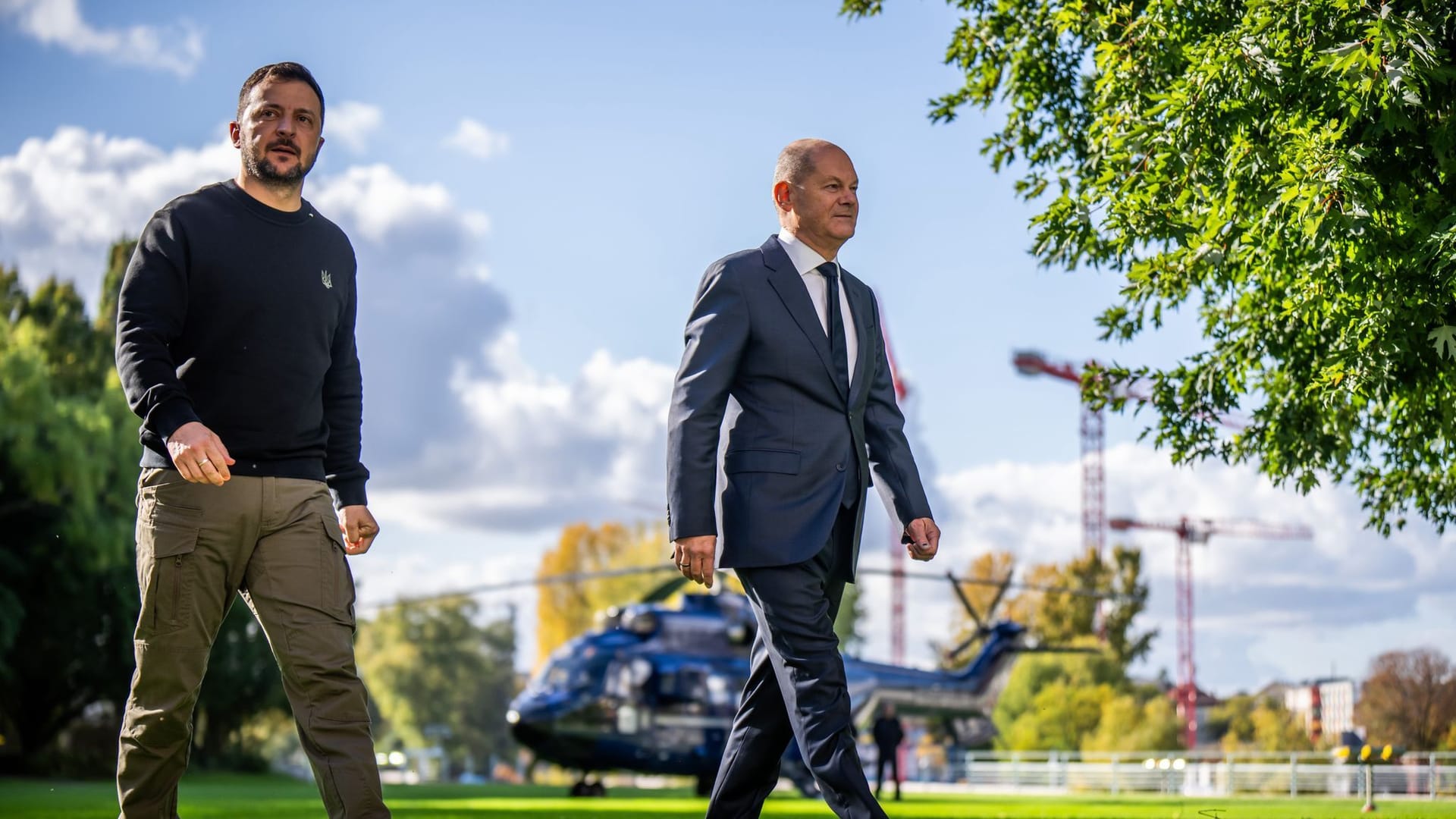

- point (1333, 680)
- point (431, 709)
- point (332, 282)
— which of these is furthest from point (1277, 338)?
point (431, 709)

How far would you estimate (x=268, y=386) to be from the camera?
421cm

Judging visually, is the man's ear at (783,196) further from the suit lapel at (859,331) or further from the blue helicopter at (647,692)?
the blue helicopter at (647,692)

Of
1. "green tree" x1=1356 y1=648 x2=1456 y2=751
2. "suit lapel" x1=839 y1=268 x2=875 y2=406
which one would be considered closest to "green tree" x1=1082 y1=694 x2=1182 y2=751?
"green tree" x1=1356 y1=648 x2=1456 y2=751

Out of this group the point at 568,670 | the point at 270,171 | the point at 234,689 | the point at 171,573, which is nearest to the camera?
the point at 171,573

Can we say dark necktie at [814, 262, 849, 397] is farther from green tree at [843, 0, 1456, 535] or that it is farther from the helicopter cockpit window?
the helicopter cockpit window

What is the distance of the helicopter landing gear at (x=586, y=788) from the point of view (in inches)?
975

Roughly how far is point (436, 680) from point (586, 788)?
66.6m

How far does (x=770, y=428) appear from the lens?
4.68 metres

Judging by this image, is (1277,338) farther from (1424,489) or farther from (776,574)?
(776,574)

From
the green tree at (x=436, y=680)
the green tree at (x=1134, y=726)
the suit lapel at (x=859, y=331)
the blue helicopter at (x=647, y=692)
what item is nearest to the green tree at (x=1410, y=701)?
the blue helicopter at (x=647, y=692)

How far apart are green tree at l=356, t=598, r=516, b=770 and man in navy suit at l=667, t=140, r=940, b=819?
8550cm

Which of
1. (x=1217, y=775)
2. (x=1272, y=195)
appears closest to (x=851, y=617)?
(x=1217, y=775)

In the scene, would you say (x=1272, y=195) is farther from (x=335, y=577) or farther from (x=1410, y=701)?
(x=1410, y=701)

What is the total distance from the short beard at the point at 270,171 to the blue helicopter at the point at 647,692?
1888 centimetres
